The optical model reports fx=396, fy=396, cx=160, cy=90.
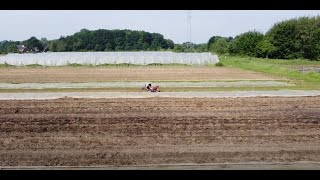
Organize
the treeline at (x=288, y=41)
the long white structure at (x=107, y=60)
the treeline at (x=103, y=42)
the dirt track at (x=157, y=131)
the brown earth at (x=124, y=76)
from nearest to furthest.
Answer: the dirt track at (x=157, y=131) → the brown earth at (x=124, y=76) → the long white structure at (x=107, y=60) → the treeline at (x=288, y=41) → the treeline at (x=103, y=42)

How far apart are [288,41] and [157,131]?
156ft

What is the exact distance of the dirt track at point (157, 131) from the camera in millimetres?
8266

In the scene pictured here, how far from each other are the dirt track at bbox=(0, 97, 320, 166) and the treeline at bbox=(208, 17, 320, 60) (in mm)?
38186

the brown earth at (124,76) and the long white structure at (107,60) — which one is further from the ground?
the long white structure at (107,60)

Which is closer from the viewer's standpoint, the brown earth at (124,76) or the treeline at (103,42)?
the brown earth at (124,76)

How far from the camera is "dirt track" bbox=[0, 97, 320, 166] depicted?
8266 millimetres

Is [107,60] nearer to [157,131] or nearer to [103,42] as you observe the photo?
[157,131]

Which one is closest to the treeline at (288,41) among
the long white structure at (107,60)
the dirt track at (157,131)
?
the long white structure at (107,60)

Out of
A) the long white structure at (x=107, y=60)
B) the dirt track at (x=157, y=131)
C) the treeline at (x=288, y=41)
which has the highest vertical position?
the treeline at (x=288, y=41)

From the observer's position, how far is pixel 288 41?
5416cm

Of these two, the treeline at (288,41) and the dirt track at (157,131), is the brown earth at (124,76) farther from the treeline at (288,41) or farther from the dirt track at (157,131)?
the treeline at (288,41)

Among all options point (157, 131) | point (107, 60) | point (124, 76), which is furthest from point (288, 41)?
point (157, 131)

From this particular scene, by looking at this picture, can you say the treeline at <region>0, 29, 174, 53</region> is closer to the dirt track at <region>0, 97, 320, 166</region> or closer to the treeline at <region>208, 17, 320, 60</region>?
the treeline at <region>208, 17, 320, 60</region>

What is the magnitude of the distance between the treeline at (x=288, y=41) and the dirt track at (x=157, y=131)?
38.2 meters
